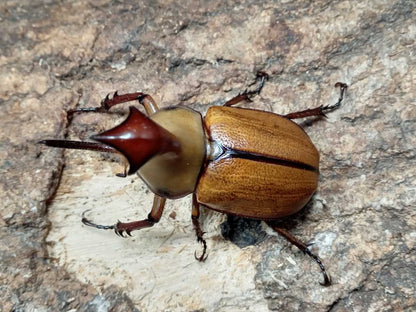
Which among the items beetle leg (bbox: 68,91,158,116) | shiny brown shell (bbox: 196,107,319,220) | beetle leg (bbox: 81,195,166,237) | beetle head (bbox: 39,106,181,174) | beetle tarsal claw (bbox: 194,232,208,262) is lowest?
beetle tarsal claw (bbox: 194,232,208,262)

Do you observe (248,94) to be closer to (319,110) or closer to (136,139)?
(319,110)

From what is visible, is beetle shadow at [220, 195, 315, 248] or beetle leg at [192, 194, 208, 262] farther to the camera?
beetle shadow at [220, 195, 315, 248]

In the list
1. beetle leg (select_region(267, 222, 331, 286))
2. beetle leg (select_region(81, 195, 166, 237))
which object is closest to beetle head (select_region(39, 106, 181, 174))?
beetle leg (select_region(81, 195, 166, 237))

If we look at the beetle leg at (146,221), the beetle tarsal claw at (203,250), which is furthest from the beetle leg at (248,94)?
the beetle tarsal claw at (203,250)

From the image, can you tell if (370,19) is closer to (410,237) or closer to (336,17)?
(336,17)

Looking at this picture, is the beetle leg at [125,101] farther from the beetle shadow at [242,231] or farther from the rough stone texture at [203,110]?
the beetle shadow at [242,231]

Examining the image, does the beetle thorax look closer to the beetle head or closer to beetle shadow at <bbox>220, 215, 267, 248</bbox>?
the beetle head
